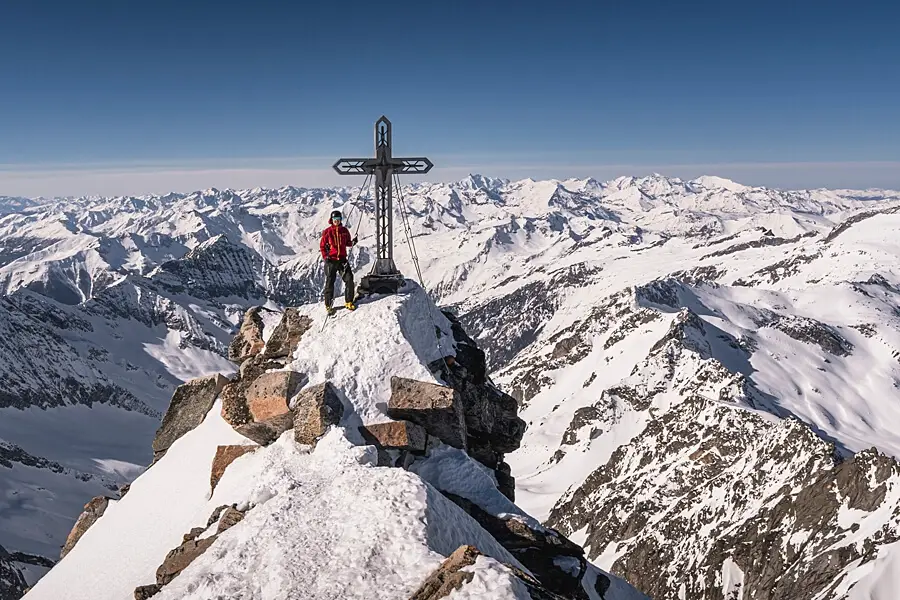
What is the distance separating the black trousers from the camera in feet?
66.2

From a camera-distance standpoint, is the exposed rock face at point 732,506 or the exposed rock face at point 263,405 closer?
the exposed rock face at point 263,405

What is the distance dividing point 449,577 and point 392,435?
6.66m

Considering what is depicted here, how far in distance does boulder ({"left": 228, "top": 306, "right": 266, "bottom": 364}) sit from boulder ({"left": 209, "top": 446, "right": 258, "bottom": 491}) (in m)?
5.01

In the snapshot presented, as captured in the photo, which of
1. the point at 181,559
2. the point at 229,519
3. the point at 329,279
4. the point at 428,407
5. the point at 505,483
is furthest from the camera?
the point at 505,483

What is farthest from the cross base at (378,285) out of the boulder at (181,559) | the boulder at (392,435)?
the boulder at (181,559)

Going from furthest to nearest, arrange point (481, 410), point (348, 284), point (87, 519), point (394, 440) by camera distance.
A: 1. point (481, 410)
2. point (87, 519)
3. point (348, 284)
4. point (394, 440)

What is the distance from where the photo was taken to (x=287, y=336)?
2050 centimetres

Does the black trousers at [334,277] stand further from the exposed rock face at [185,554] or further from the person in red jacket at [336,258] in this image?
the exposed rock face at [185,554]

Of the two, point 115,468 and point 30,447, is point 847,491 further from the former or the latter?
point 30,447

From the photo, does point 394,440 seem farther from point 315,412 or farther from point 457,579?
point 457,579

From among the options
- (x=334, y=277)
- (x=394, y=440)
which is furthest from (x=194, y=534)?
(x=334, y=277)

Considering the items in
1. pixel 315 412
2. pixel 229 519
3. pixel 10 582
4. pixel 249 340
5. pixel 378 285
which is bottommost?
pixel 10 582

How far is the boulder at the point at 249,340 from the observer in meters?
22.8

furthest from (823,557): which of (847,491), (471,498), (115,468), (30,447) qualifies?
(30,447)
